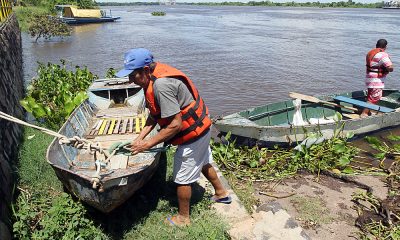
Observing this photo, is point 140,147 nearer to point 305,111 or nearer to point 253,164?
point 253,164

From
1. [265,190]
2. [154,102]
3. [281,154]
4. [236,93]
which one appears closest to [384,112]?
[281,154]

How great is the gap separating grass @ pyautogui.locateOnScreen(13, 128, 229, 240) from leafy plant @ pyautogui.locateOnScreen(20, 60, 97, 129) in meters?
1.76

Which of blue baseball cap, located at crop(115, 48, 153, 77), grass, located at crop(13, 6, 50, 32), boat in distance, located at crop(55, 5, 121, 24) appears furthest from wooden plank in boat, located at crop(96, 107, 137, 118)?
boat in distance, located at crop(55, 5, 121, 24)

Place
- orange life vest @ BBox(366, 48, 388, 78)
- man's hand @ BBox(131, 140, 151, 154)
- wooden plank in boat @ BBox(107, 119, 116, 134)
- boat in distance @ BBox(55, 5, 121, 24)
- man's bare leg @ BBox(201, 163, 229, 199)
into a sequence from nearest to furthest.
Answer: man's hand @ BBox(131, 140, 151, 154) < man's bare leg @ BBox(201, 163, 229, 199) < wooden plank in boat @ BBox(107, 119, 116, 134) < orange life vest @ BBox(366, 48, 388, 78) < boat in distance @ BBox(55, 5, 121, 24)

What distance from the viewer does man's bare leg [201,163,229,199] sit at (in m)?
4.06

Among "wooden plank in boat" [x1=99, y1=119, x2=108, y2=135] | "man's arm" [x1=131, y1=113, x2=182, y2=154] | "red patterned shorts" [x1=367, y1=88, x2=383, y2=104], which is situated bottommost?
"wooden plank in boat" [x1=99, y1=119, x2=108, y2=135]

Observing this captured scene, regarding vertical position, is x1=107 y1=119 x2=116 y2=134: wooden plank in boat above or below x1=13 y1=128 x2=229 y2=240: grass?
above

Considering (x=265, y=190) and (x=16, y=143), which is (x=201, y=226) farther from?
(x=16, y=143)

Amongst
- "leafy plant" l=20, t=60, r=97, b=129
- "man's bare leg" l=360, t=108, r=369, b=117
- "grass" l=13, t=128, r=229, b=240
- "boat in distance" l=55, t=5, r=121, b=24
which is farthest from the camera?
"boat in distance" l=55, t=5, r=121, b=24

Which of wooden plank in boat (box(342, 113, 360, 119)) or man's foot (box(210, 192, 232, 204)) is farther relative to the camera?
wooden plank in boat (box(342, 113, 360, 119))

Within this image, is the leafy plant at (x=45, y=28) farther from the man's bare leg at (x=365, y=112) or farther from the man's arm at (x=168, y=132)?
the man's arm at (x=168, y=132)

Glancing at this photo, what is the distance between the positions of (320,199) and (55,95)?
6570 millimetres

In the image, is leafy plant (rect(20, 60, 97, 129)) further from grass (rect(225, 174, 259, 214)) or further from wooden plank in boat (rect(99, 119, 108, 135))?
grass (rect(225, 174, 259, 214))

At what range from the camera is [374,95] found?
27.3 ft
